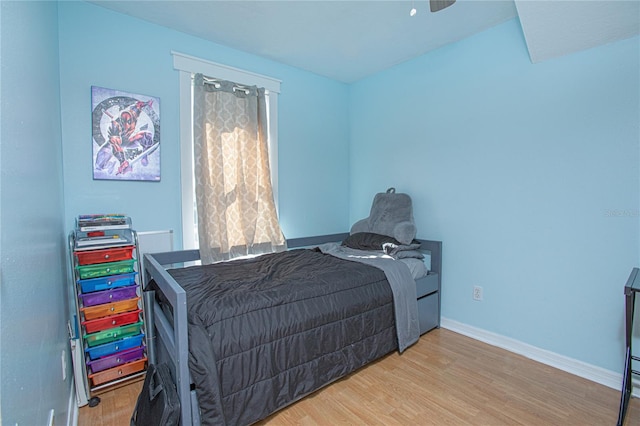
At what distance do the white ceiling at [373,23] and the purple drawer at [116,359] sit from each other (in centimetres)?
223

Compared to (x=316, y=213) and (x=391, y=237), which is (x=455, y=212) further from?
(x=316, y=213)

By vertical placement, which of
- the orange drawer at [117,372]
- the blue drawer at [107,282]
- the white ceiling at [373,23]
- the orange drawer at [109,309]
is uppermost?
the white ceiling at [373,23]

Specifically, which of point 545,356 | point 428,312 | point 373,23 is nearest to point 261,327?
point 428,312

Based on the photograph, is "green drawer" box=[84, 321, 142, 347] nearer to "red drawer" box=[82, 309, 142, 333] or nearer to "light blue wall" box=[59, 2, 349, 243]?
"red drawer" box=[82, 309, 142, 333]

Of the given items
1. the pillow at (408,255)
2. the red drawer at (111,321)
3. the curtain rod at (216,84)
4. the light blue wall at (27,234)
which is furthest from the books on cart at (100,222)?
the pillow at (408,255)

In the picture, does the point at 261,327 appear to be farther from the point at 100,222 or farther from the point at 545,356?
the point at 545,356

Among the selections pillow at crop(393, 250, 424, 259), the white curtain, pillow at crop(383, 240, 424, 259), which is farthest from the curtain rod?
pillow at crop(393, 250, 424, 259)

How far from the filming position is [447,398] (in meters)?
1.74

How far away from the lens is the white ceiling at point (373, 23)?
5.66 feet

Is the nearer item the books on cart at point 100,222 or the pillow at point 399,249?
the books on cart at point 100,222

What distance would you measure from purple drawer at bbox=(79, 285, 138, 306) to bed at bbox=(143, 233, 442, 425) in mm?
83

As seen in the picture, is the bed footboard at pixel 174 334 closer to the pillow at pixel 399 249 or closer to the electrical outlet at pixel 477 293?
the pillow at pixel 399 249

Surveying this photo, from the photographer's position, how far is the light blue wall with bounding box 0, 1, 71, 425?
0.68 m

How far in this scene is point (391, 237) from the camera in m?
2.72
